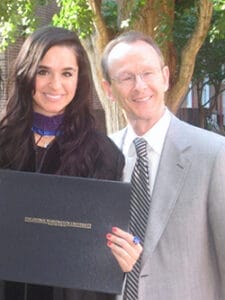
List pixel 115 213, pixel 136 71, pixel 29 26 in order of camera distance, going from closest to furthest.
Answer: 1. pixel 115 213
2. pixel 136 71
3. pixel 29 26

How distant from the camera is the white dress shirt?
2.79 m

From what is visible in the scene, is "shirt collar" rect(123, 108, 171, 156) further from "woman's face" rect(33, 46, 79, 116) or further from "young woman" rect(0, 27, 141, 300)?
"woman's face" rect(33, 46, 79, 116)

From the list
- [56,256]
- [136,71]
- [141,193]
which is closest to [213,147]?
[141,193]

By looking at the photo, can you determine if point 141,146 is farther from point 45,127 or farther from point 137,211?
point 45,127

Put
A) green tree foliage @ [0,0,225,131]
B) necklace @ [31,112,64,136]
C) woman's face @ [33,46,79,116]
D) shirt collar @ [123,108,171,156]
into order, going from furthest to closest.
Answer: green tree foliage @ [0,0,225,131], shirt collar @ [123,108,171,156], necklace @ [31,112,64,136], woman's face @ [33,46,79,116]

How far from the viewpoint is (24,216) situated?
7.98 feet

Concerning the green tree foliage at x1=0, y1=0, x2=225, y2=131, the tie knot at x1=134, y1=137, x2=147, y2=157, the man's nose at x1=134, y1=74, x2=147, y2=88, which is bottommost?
the tie knot at x1=134, y1=137, x2=147, y2=157

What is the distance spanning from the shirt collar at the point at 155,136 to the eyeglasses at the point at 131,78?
0.62 feet

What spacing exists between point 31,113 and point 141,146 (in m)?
0.52

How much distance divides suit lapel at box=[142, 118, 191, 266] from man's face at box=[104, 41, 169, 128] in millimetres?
197

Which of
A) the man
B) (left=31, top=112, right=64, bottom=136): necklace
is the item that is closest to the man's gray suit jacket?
the man

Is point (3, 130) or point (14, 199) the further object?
point (3, 130)

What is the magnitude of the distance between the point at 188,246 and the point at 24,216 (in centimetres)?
72

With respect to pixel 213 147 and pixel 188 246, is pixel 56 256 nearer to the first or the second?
pixel 188 246
